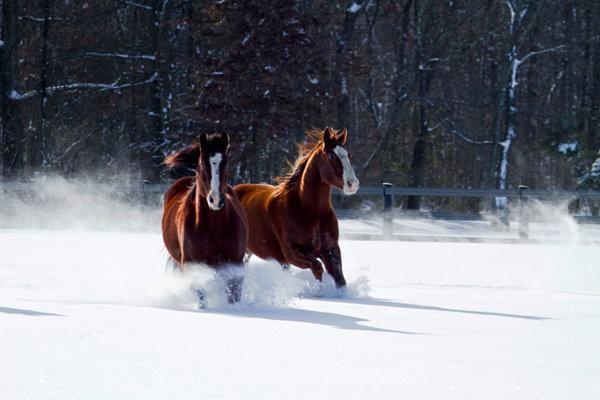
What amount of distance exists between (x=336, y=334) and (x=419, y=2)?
20.5 metres

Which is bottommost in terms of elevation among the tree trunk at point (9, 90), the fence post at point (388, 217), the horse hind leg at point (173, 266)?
the horse hind leg at point (173, 266)

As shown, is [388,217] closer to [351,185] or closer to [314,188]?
[314,188]

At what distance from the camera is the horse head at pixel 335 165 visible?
267 inches

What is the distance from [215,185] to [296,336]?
1613 millimetres

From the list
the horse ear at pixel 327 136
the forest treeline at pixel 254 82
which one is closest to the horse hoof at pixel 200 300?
the horse ear at pixel 327 136

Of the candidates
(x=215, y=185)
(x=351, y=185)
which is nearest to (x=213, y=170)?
(x=215, y=185)

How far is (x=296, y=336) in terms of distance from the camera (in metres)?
4.47

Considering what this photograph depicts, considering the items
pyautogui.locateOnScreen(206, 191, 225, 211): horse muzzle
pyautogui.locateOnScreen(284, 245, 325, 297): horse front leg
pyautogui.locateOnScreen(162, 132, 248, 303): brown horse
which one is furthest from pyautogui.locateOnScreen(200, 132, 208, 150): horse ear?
pyautogui.locateOnScreen(284, 245, 325, 297): horse front leg

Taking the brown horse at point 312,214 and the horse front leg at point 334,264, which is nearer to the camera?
the brown horse at point 312,214

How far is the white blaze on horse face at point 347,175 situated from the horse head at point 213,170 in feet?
4.45

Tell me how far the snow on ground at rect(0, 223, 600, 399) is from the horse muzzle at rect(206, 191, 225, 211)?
702 mm

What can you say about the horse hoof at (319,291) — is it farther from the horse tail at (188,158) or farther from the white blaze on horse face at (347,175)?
the horse tail at (188,158)

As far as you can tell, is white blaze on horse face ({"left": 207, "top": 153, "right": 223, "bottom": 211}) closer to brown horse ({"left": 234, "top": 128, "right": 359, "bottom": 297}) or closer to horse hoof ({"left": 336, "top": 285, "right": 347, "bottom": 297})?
brown horse ({"left": 234, "top": 128, "right": 359, "bottom": 297})

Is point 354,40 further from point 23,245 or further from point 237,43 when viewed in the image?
point 23,245
